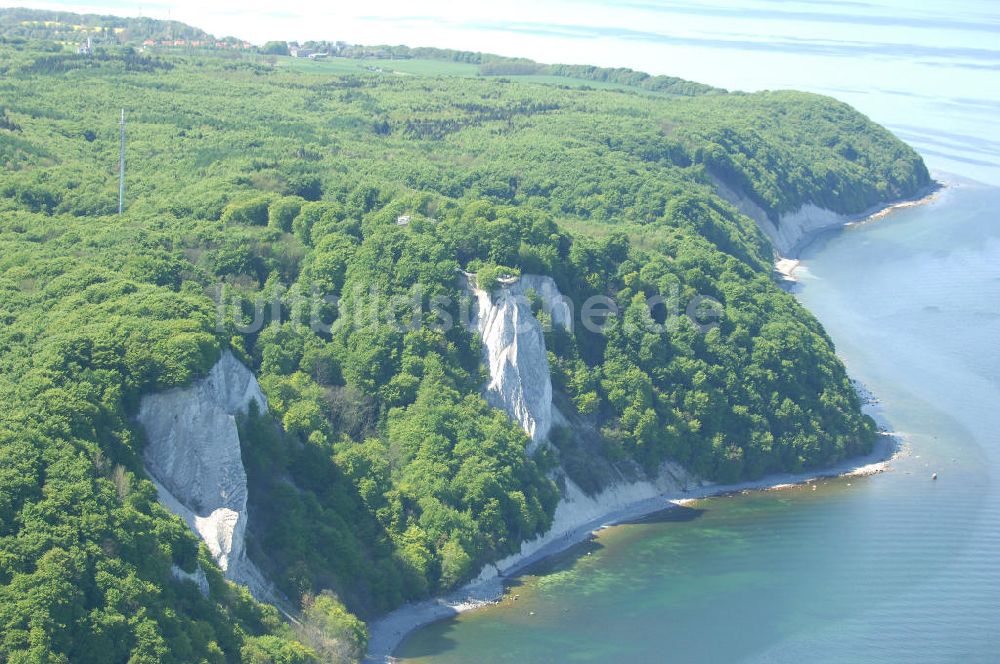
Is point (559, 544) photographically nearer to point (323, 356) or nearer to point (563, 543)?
point (563, 543)

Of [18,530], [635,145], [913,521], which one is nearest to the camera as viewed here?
[18,530]

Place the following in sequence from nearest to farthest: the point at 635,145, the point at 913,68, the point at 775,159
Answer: the point at 635,145 → the point at 775,159 → the point at 913,68

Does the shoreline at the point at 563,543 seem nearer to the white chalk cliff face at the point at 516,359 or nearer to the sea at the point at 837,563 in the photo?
the sea at the point at 837,563

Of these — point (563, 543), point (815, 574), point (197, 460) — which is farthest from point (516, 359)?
point (197, 460)

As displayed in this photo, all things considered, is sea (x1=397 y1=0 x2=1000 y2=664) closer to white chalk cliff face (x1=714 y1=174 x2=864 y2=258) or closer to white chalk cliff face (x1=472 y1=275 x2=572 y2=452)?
white chalk cliff face (x1=472 y1=275 x2=572 y2=452)

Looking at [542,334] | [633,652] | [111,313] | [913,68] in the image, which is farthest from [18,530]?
[913,68]

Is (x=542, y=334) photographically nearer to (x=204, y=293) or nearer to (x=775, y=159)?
(x=204, y=293)
